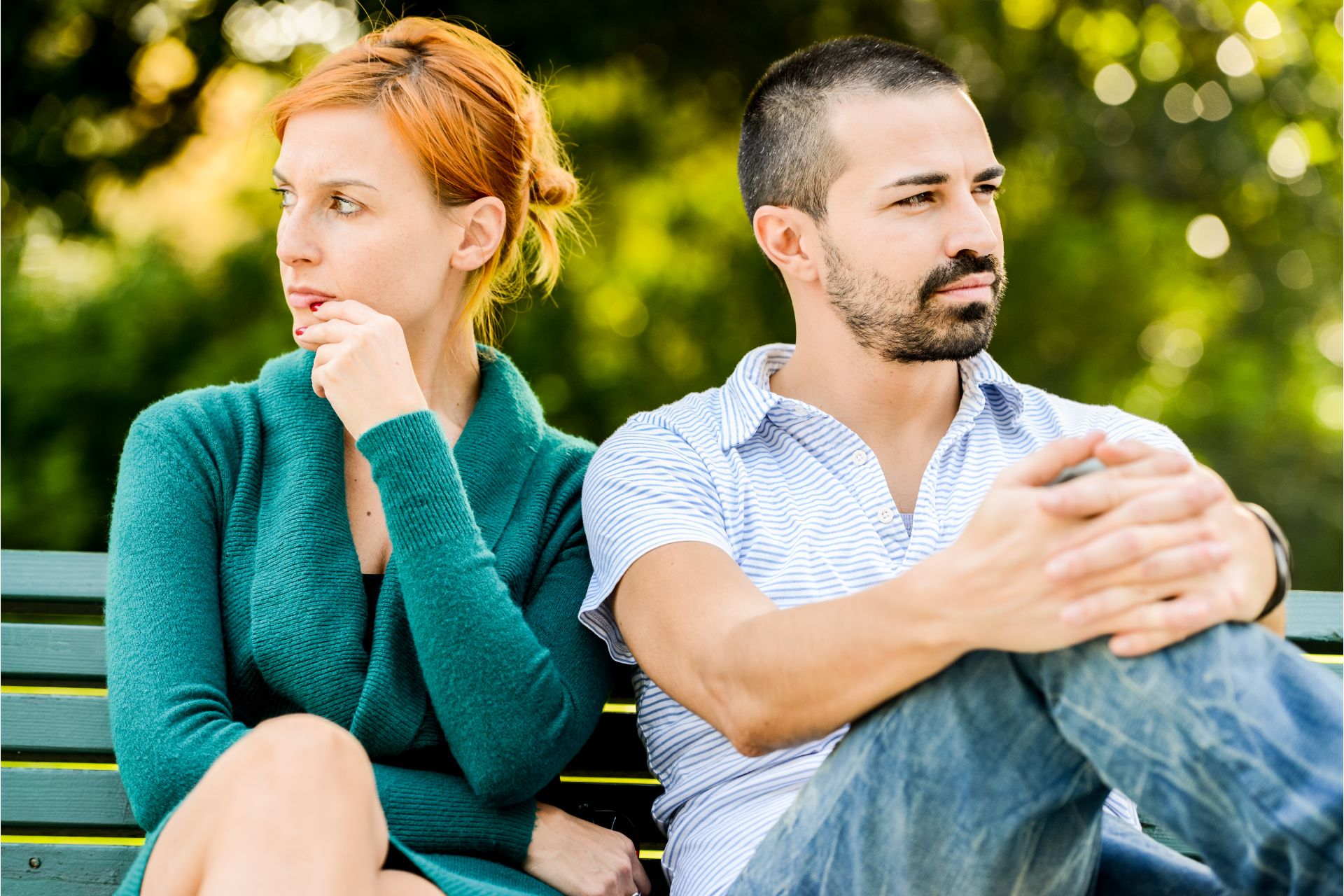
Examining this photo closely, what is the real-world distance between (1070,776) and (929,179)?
1.22m

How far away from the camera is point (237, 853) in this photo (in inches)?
61.5

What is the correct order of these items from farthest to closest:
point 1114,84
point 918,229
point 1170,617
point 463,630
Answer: point 1114,84, point 918,229, point 463,630, point 1170,617

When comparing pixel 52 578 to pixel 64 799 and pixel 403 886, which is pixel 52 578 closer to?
pixel 64 799

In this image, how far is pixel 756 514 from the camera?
232 centimetres

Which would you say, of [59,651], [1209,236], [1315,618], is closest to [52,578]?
[59,651]

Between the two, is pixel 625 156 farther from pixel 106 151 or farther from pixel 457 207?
pixel 457 207

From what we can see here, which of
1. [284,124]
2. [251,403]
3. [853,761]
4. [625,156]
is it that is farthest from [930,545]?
[625,156]

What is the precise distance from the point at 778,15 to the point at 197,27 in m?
2.92

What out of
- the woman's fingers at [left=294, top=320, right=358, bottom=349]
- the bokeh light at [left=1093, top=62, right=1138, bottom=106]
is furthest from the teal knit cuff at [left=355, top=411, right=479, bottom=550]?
the bokeh light at [left=1093, top=62, right=1138, bottom=106]

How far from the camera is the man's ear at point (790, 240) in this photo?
105 inches

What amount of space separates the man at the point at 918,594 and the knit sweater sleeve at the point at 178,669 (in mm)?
367

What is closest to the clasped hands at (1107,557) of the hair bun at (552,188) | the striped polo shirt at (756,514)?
the striped polo shirt at (756,514)

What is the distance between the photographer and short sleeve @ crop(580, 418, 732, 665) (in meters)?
2.15

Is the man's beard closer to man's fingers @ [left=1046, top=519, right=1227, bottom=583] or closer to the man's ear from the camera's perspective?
the man's ear
